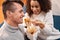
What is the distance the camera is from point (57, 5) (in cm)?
171

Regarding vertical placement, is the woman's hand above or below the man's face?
below

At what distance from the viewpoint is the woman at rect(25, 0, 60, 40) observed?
43.6 inches

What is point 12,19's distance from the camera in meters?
0.95

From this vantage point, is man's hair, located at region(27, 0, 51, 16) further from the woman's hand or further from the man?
the man

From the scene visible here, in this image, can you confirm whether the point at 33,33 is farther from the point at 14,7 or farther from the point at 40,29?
the point at 14,7

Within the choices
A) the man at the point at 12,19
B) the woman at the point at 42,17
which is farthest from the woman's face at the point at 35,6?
the man at the point at 12,19

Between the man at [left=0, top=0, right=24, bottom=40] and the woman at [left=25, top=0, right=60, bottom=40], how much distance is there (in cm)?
17

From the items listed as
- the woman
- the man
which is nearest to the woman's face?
the woman

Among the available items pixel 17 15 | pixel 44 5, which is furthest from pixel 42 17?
pixel 17 15

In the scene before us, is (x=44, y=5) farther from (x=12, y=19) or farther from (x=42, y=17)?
(x=12, y=19)

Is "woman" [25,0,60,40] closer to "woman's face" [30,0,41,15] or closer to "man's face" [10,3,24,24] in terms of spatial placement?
"woman's face" [30,0,41,15]

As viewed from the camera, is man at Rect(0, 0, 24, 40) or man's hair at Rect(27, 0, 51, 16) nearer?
man at Rect(0, 0, 24, 40)

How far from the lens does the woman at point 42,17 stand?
43.6 inches

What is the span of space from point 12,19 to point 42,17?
1.01ft
